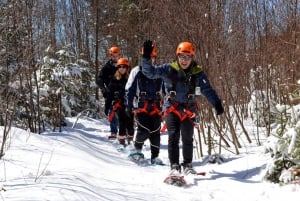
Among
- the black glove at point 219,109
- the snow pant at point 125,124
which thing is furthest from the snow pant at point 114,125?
the black glove at point 219,109

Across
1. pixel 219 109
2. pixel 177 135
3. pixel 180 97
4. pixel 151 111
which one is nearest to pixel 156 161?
pixel 151 111

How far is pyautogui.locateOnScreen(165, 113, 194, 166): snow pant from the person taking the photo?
17.4 feet

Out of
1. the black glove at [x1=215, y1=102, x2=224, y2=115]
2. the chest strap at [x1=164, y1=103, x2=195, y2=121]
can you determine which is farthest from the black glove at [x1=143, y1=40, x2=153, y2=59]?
the black glove at [x1=215, y1=102, x2=224, y2=115]

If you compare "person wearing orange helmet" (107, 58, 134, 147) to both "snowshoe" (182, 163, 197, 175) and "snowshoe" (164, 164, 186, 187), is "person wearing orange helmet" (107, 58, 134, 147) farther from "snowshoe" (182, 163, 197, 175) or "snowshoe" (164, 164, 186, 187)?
"snowshoe" (164, 164, 186, 187)

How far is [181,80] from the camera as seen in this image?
5.37 m

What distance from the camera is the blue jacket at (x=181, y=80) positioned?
534cm

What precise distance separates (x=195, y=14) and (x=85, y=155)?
2570 mm

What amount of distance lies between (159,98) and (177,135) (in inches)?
54.7

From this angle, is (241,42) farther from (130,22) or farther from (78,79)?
(130,22)

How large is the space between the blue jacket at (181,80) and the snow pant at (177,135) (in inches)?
7.1

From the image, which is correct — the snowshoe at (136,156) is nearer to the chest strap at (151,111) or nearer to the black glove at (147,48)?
the chest strap at (151,111)

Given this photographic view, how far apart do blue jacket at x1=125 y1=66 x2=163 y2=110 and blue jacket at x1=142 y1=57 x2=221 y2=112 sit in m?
1.12

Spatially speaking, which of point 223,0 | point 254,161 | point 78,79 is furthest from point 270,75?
point 78,79

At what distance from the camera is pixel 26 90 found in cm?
812
